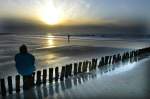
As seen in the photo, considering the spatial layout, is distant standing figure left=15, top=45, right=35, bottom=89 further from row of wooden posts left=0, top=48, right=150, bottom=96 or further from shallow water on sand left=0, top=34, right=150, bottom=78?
shallow water on sand left=0, top=34, right=150, bottom=78

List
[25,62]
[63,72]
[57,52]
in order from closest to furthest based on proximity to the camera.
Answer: [25,62] < [63,72] < [57,52]

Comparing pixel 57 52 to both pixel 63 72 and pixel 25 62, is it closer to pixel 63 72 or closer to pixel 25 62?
pixel 63 72

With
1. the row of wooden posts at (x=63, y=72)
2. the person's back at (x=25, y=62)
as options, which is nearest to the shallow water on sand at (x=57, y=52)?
the row of wooden posts at (x=63, y=72)

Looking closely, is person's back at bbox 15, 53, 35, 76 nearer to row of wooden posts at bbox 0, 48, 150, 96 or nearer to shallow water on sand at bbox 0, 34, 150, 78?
row of wooden posts at bbox 0, 48, 150, 96

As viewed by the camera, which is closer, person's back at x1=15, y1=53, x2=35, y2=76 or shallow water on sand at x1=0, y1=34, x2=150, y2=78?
person's back at x1=15, y1=53, x2=35, y2=76

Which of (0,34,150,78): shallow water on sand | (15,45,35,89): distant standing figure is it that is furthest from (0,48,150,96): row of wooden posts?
(0,34,150,78): shallow water on sand

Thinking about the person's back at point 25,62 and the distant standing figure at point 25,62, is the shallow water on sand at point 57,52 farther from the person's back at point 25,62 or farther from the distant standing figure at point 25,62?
the person's back at point 25,62

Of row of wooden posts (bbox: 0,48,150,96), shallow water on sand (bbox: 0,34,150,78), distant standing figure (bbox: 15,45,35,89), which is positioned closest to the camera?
distant standing figure (bbox: 15,45,35,89)

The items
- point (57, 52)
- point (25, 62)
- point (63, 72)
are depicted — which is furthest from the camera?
point (57, 52)

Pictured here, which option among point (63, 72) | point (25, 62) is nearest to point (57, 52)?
point (63, 72)

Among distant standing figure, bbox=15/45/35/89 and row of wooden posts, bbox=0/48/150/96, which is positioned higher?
distant standing figure, bbox=15/45/35/89

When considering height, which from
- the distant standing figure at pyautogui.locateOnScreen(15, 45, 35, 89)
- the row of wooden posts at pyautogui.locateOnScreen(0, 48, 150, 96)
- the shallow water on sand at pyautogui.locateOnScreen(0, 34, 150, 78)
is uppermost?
the distant standing figure at pyautogui.locateOnScreen(15, 45, 35, 89)

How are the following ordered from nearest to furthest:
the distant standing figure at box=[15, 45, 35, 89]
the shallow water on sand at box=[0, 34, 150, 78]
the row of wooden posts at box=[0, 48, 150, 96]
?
1. the distant standing figure at box=[15, 45, 35, 89]
2. the row of wooden posts at box=[0, 48, 150, 96]
3. the shallow water on sand at box=[0, 34, 150, 78]

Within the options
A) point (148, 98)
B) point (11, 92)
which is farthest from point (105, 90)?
point (11, 92)
